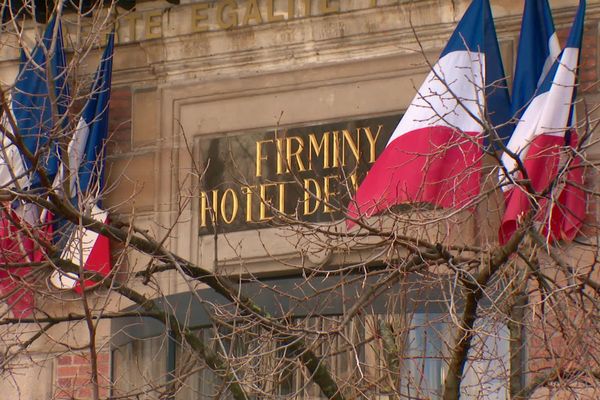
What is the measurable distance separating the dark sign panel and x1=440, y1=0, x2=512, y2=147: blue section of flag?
0.87 meters

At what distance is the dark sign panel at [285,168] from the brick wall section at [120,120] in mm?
726

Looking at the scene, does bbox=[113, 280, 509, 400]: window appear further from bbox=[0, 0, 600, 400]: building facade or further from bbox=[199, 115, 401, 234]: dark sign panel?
bbox=[199, 115, 401, 234]: dark sign panel

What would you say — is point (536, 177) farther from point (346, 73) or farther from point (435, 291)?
point (346, 73)

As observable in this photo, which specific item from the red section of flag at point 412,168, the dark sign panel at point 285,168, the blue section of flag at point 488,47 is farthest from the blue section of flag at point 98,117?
the blue section of flag at point 488,47

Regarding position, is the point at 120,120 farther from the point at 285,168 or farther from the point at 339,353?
the point at 339,353

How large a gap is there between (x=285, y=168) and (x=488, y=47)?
6.53 ft

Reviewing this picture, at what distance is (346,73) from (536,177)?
2150mm

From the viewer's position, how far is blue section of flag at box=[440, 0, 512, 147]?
14320 millimetres

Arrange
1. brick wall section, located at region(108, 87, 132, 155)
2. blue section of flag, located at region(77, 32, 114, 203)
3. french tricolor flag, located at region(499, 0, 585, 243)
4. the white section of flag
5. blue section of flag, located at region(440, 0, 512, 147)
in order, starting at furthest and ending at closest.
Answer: brick wall section, located at region(108, 87, 132, 155) → blue section of flag, located at region(77, 32, 114, 203) → blue section of flag, located at region(440, 0, 512, 147) → the white section of flag → french tricolor flag, located at region(499, 0, 585, 243)

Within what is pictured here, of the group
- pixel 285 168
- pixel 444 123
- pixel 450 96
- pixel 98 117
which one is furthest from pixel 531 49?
pixel 98 117


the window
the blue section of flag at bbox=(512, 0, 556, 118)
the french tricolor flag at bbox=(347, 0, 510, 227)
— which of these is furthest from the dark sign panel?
the blue section of flag at bbox=(512, 0, 556, 118)

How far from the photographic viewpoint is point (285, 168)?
1519cm

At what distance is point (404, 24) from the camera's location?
15.0 m

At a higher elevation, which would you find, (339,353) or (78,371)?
(78,371)
